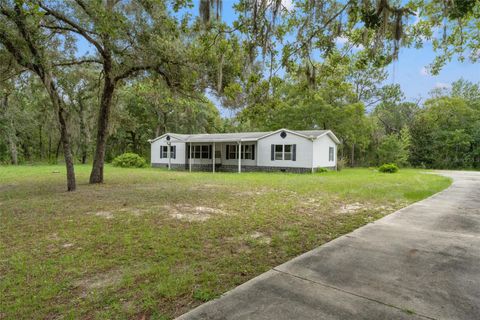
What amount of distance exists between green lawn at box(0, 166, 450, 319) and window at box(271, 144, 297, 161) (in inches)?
382

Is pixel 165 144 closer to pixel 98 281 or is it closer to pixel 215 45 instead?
pixel 215 45

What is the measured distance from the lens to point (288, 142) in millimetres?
17688

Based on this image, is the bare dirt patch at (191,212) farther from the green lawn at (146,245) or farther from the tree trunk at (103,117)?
the tree trunk at (103,117)

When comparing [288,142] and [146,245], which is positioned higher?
[288,142]

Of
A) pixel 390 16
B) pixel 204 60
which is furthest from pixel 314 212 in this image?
pixel 204 60

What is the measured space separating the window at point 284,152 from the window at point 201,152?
531 centimetres

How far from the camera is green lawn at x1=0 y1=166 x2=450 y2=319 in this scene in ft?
8.14

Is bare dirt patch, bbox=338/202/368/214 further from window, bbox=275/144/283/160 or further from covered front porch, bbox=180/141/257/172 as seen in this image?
covered front porch, bbox=180/141/257/172

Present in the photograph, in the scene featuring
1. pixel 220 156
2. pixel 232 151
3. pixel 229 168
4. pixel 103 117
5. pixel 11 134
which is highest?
pixel 11 134

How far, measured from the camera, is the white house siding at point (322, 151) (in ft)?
56.6

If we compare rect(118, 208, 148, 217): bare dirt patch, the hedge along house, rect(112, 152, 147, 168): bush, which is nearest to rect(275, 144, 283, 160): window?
the hedge along house

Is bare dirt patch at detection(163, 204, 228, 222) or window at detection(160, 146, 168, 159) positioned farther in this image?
window at detection(160, 146, 168, 159)

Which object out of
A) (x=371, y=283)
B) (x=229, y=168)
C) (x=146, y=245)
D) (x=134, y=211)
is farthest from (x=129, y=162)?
(x=371, y=283)

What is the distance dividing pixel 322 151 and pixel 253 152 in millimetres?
4677
